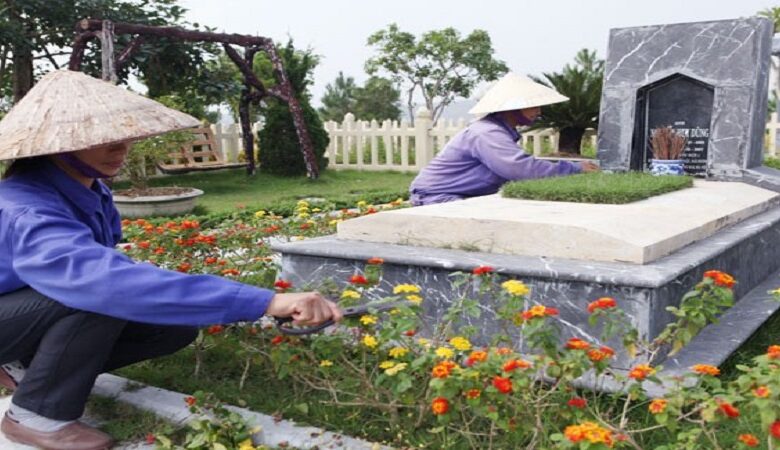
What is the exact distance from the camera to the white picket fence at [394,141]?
49.2 feet

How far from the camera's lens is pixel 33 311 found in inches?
90.4

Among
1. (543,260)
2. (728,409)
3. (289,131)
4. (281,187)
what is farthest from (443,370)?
(289,131)

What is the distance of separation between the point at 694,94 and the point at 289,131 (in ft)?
28.3

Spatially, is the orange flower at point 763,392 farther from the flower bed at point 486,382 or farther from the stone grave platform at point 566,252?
the stone grave platform at point 566,252

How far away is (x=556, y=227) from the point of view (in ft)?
10.3

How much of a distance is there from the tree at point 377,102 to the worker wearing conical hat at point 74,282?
156ft

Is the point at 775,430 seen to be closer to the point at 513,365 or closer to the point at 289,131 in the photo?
the point at 513,365

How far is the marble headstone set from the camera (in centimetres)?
573

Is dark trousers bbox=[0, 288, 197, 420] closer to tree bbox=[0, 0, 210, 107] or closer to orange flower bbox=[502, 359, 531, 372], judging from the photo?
orange flower bbox=[502, 359, 531, 372]

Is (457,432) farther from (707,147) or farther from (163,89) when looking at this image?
(163,89)

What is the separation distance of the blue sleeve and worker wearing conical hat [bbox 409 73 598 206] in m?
2.98

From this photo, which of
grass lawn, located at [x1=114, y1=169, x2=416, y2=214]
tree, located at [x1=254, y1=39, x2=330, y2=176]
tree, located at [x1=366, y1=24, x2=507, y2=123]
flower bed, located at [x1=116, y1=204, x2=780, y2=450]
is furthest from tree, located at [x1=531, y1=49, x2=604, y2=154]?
tree, located at [x1=366, y1=24, x2=507, y2=123]

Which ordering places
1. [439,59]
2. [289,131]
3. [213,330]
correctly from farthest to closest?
[439,59] < [289,131] < [213,330]

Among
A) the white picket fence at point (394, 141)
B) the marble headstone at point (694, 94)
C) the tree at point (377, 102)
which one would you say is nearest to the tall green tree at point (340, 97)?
the tree at point (377, 102)
